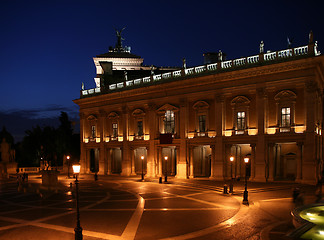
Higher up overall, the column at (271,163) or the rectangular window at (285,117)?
the rectangular window at (285,117)

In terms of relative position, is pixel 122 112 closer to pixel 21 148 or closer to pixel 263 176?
pixel 263 176

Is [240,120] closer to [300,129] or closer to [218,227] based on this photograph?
[300,129]

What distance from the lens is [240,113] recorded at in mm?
33000

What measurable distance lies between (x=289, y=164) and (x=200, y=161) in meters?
11.1

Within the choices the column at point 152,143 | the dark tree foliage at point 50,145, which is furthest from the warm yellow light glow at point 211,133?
the dark tree foliage at point 50,145

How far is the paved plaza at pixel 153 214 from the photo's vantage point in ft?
44.9

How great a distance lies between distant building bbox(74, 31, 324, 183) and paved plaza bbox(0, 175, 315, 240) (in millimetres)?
5432

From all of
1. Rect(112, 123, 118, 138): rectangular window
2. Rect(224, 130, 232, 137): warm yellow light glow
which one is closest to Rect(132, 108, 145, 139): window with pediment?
Rect(112, 123, 118, 138): rectangular window

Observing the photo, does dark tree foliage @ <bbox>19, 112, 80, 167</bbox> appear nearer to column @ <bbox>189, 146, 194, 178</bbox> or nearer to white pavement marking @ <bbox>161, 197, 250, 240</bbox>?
column @ <bbox>189, 146, 194, 178</bbox>

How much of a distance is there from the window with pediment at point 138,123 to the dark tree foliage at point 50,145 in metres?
18.9

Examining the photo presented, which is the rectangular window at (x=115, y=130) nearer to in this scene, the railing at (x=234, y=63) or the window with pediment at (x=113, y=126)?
the window with pediment at (x=113, y=126)

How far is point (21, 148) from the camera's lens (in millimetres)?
63000

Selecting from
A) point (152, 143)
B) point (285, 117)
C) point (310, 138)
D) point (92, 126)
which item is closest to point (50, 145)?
point (92, 126)

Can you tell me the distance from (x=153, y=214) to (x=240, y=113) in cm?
1912
